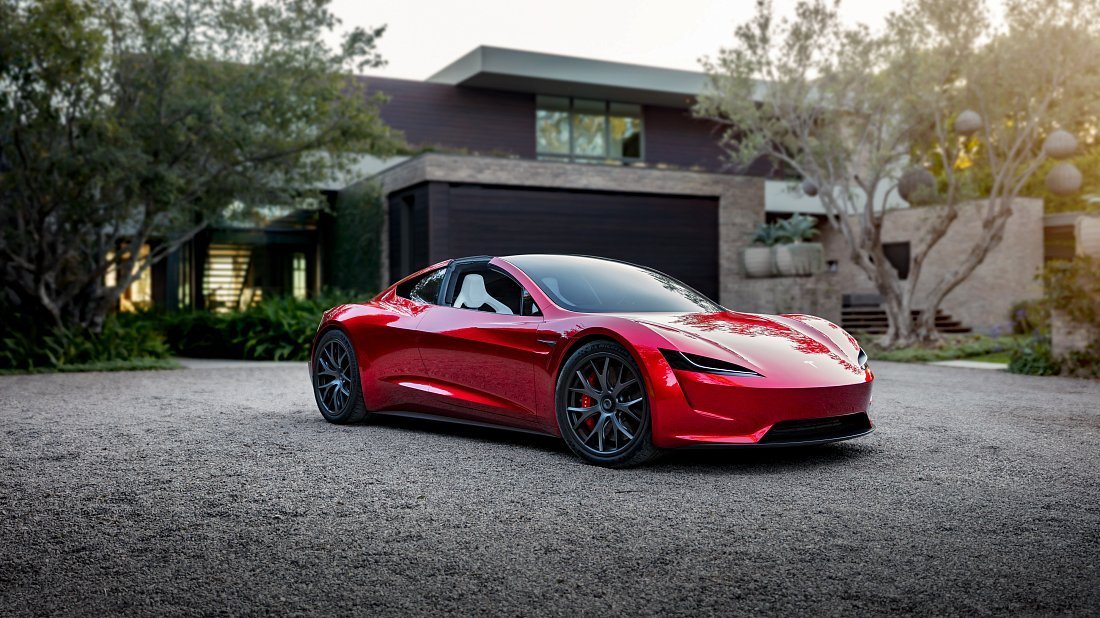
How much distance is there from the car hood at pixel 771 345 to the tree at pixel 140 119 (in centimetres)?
945

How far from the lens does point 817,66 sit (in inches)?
706

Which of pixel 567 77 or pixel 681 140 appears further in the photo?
pixel 681 140

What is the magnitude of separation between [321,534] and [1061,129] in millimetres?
15594

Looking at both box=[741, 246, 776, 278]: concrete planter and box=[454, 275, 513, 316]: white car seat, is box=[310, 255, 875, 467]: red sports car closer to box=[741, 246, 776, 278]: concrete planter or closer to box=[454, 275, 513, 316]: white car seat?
box=[454, 275, 513, 316]: white car seat

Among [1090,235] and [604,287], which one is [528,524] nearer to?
[604,287]

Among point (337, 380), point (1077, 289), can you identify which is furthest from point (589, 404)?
point (1077, 289)

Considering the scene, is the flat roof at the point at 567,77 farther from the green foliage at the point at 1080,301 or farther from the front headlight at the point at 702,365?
the front headlight at the point at 702,365

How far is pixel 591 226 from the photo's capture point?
22094 mm

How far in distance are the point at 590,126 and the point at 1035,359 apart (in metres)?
18.2

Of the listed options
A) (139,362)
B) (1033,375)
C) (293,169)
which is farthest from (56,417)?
(1033,375)

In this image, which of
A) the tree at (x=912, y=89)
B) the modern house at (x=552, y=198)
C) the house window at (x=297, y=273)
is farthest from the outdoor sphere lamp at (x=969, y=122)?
the house window at (x=297, y=273)

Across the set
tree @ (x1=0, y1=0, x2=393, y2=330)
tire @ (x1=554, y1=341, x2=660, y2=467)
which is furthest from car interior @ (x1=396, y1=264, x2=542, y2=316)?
tree @ (x1=0, y1=0, x2=393, y2=330)

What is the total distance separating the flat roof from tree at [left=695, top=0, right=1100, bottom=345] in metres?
7.82

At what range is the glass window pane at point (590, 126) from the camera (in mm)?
29109
